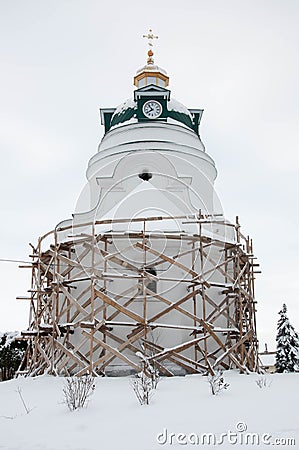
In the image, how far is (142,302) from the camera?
15070mm

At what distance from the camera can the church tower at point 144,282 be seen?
14.0 metres

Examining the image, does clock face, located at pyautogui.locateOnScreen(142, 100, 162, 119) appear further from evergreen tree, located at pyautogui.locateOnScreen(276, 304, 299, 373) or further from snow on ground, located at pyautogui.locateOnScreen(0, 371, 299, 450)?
snow on ground, located at pyautogui.locateOnScreen(0, 371, 299, 450)

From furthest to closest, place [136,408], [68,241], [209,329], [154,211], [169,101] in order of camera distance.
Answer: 1. [169,101]
2. [154,211]
3. [68,241]
4. [209,329]
5. [136,408]

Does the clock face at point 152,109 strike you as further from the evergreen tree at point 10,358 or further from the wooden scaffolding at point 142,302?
the evergreen tree at point 10,358

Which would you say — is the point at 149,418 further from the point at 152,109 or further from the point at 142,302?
the point at 152,109

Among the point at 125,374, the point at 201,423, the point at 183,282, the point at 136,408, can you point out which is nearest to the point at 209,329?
the point at 183,282

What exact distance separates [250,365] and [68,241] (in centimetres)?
621

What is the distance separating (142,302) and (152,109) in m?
7.65

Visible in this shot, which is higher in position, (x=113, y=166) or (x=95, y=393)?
(x=113, y=166)

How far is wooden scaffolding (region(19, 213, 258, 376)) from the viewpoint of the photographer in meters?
13.9

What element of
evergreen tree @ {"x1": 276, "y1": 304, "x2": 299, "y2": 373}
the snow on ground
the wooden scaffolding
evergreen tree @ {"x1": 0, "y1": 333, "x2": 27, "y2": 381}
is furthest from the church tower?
evergreen tree @ {"x1": 0, "y1": 333, "x2": 27, "y2": 381}

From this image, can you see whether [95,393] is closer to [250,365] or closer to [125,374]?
[125,374]

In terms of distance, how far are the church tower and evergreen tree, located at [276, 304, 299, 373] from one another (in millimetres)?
6172

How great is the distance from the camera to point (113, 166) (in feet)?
60.7
